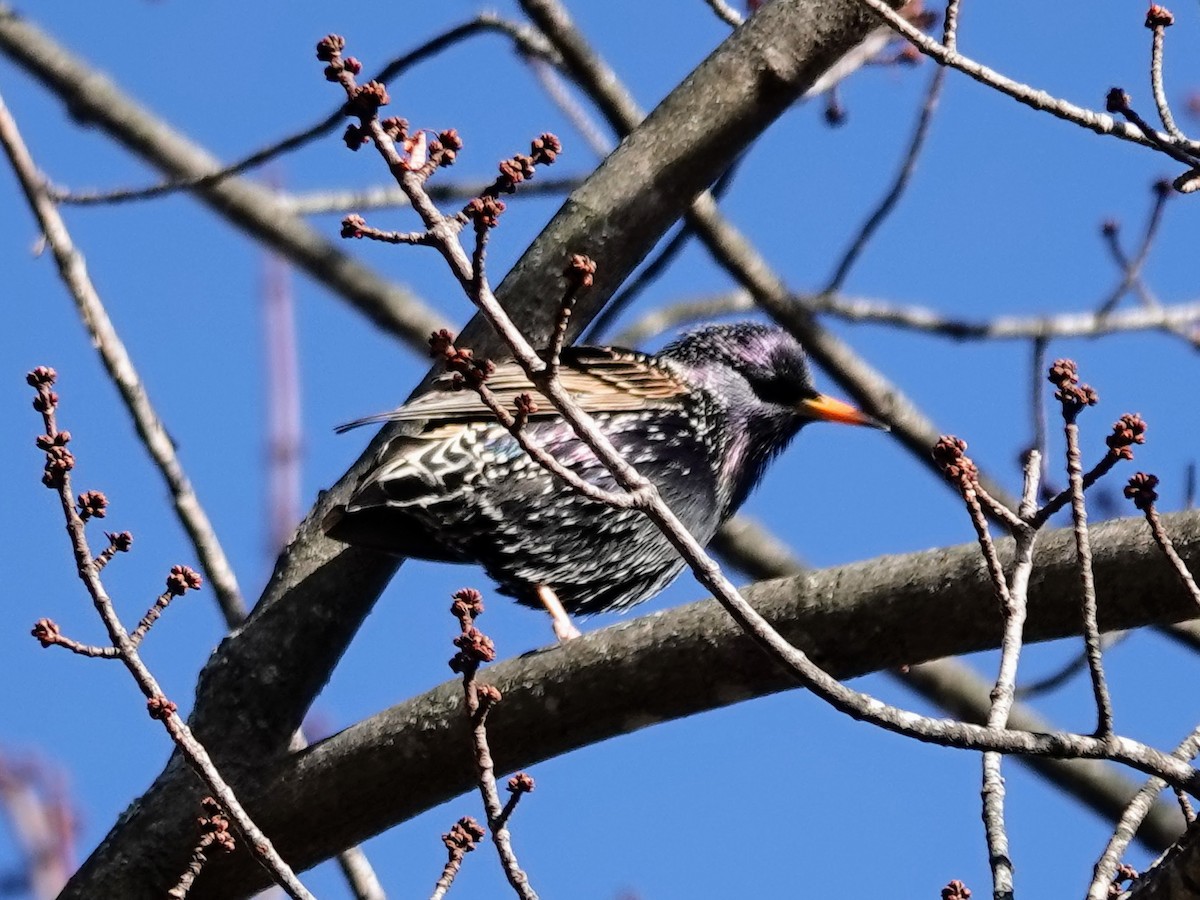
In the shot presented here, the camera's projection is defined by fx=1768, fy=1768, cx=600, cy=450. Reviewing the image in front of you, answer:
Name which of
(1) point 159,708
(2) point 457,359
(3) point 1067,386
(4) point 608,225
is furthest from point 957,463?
(4) point 608,225

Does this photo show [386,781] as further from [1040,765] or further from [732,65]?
[1040,765]

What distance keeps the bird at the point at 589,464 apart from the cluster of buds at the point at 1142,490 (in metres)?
1.96

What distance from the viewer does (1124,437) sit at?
2262mm

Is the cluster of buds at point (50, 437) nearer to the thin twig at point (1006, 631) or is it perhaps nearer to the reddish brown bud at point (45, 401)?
the reddish brown bud at point (45, 401)

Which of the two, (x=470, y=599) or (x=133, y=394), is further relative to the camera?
(x=133, y=394)

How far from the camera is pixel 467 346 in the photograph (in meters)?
3.86

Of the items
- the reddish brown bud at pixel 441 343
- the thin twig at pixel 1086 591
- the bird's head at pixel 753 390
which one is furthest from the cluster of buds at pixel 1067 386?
the bird's head at pixel 753 390

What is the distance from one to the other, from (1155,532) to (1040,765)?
249cm

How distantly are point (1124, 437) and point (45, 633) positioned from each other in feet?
5.22

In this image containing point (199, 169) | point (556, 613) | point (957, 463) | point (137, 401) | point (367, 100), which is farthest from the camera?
point (199, 169)

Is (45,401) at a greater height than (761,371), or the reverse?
(761,371)

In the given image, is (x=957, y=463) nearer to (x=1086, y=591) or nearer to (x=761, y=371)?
(x=1086, y=591)

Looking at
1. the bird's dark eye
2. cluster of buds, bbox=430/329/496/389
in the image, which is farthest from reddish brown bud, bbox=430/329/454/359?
the bird's dark eye

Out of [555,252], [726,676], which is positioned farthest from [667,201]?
[726,676]
